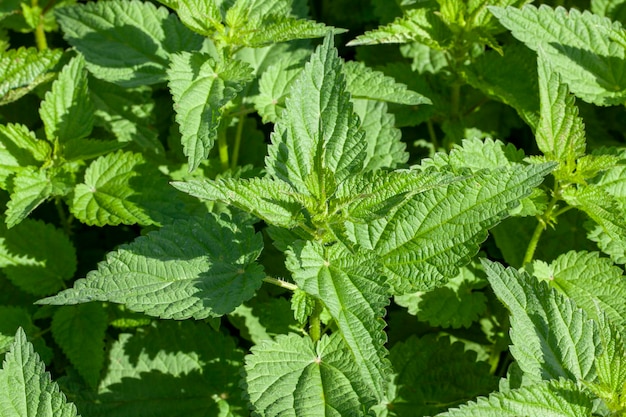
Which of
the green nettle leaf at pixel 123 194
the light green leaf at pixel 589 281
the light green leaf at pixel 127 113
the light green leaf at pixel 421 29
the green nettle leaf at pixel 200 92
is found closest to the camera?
the green nettle leaf at pixel 200 92

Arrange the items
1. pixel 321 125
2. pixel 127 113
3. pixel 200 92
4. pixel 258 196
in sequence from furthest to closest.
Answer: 1. pixel 127 113
2. pixel 200 92
3. pixel 321 125
4. pixel 258 196

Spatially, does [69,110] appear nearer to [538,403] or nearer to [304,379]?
[304,379]

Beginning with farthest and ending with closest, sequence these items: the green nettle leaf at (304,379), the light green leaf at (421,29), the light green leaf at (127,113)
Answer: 1. the light green leaf at (127,113)
2. the light green leaf at (421,29)
3. the green nettle leaf at (304,379)

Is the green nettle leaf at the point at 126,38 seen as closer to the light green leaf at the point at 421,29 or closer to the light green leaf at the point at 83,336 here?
the light green leaf at the point at 421,29

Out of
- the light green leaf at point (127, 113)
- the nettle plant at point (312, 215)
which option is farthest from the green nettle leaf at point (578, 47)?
the light green leaf at point (127, 113)

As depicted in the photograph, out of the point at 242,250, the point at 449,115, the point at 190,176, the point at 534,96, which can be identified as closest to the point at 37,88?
the point at 190,176

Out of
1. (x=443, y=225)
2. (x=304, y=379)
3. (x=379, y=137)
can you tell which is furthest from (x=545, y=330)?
(x=379, y=137)

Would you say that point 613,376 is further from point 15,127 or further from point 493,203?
point 15,127
